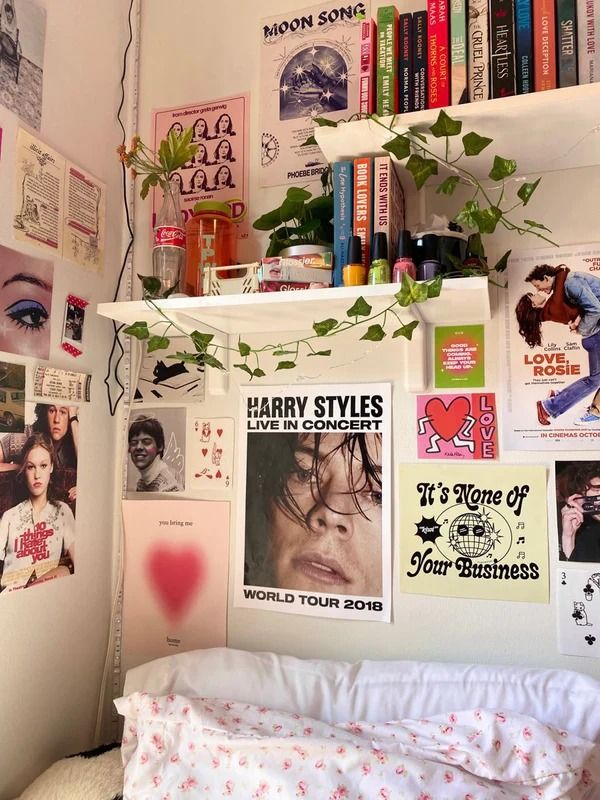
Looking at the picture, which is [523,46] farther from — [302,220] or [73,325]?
[73,325]

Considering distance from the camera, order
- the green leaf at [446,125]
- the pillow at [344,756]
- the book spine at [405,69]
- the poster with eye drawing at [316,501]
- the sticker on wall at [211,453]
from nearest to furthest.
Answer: the pillow at [344,756] < the green leaf at [446,125] < the book spine at [405,69] < the poster with eye drawing at [316,501] < the sticker on wall at [211,453]

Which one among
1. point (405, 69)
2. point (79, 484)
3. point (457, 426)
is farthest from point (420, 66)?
point (79, 484)

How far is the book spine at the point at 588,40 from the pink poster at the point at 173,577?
1004mm

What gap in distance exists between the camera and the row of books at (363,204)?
1.05 metres

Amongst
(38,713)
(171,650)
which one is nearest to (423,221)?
(171,650)

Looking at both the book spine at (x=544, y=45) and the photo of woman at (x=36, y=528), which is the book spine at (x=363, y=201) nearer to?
the book spine at (x=544, y=45)

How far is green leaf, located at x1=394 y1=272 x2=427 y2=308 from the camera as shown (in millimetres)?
903

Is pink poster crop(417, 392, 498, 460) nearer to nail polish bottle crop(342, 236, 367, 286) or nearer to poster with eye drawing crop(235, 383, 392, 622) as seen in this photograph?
poster with eye drawing crop(235, 383, 392, 622)

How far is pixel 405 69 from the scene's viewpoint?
1.05m

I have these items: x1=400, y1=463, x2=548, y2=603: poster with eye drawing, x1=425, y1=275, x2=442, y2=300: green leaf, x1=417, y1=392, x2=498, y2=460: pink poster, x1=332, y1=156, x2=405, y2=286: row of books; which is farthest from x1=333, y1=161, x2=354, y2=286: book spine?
x1=400, y1=463, x2=548, y2=603: poster with eye drawing

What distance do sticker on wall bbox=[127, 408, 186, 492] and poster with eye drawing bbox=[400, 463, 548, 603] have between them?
49 cm

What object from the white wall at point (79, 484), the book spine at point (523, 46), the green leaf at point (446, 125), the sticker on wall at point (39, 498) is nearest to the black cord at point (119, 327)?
the white wall at point (79, 484)

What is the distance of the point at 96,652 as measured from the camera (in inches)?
51.4

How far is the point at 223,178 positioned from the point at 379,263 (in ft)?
1.74
